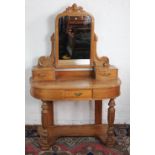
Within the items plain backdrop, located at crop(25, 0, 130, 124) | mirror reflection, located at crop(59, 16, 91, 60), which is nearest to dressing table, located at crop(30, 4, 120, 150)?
mirror reflection, located at crop(59, 16, 91, 60)

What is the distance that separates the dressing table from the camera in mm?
1970

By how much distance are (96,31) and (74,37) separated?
0.28m

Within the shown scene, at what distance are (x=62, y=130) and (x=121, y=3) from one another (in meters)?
1.56

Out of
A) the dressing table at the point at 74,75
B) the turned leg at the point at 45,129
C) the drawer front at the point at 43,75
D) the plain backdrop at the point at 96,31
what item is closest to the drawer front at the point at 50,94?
the dressing table at the point at 74,75

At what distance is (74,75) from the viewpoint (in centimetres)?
246

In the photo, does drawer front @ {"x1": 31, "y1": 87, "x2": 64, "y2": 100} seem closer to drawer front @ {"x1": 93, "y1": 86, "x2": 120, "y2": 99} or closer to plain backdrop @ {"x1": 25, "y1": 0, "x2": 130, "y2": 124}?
drawer front @ {"x1": 93, "y1": 86, "x2": 120, "y2": 99}

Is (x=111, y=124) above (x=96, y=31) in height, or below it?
below

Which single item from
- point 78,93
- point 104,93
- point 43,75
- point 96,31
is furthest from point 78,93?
point 96,31

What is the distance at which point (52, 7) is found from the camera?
2393 mm

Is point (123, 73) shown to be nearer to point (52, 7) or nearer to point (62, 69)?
point (62, 69)

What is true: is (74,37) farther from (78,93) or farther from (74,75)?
(78,93)

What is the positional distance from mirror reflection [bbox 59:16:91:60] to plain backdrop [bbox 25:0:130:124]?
0.16 meters

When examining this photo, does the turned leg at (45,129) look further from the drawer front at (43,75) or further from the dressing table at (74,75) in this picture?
the drawer front at (43,75)

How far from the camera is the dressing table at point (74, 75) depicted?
1.97m
